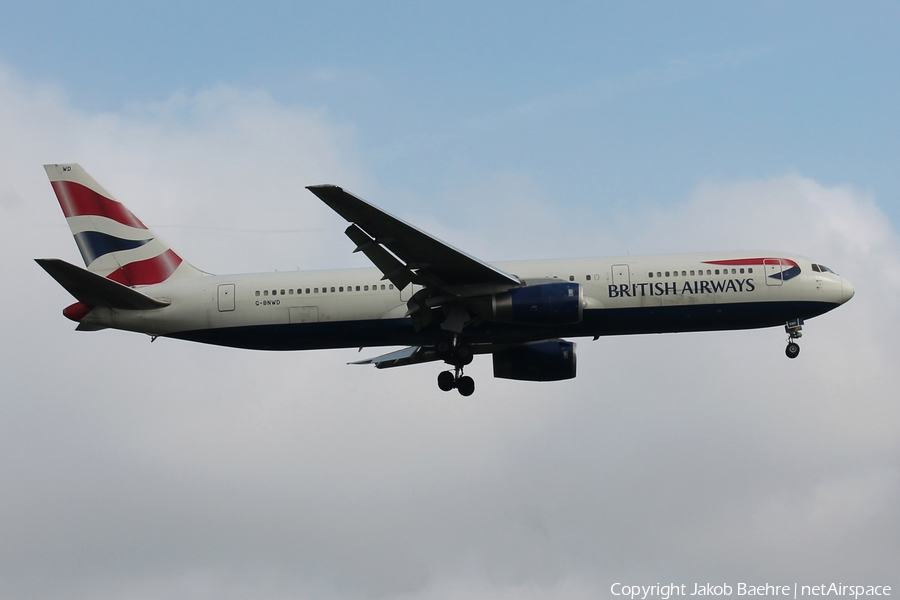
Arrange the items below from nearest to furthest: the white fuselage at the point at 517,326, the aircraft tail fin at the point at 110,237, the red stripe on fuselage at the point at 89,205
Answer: the white fuselage at the point at 517,326 → the aircraft tail fin at the point at 110,237 → the red stripe on fuselage at the point at 89,205

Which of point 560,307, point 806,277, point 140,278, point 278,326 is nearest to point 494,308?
point 560,307

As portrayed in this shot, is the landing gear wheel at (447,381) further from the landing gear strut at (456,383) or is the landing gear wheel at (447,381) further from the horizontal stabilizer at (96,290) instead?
the horizontal stabilizer at (96,290)

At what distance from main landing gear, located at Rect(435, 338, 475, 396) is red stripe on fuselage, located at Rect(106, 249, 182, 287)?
10.8 m

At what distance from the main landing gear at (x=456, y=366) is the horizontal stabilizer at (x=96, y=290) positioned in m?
10.2

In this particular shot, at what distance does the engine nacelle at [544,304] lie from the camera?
35.8 metres

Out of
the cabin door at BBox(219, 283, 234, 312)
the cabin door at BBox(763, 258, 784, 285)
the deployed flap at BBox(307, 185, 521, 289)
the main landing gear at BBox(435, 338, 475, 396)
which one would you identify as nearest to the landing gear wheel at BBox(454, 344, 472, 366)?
the main landing gear at BBox(435, 338, 475, 396)

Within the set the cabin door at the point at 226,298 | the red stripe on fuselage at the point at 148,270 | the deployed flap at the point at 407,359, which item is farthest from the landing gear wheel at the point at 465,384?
the red stripe on fuselage at the point at 148,270

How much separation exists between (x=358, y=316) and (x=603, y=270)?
871cm

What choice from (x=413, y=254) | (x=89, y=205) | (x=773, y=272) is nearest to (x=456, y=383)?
(x=413, y=254)

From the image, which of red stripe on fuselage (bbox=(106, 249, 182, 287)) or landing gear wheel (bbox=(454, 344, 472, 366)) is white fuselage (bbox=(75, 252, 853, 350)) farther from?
red stripe on fuselage (bbox=(106, 249, 182, 287))

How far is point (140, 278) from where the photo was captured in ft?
135

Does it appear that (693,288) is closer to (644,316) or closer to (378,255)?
(644,316)

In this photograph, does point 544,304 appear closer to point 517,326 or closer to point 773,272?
point 517,326

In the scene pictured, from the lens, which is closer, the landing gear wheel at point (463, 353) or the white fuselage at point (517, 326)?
the white fuselage at point (517, 326)
